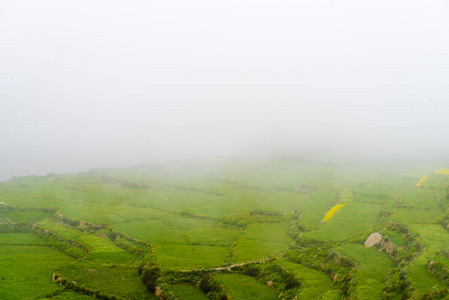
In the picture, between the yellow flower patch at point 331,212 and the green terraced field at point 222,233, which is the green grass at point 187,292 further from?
the yellow flower patch at point 331,212

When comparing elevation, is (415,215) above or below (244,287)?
above

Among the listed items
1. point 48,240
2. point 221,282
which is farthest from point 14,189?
point 221,282

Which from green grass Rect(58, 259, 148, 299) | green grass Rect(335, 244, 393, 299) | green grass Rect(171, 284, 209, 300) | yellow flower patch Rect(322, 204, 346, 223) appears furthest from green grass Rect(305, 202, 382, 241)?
green grass Rect(58, 259, 148, 299)

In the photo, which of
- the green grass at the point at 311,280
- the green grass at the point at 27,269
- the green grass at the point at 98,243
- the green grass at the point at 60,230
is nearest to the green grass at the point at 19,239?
the green grass at the point at 27,269

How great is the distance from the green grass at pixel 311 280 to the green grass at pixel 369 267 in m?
3.74

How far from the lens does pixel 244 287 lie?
37.7 m

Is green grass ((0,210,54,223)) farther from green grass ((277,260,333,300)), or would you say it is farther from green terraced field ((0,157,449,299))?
green grass ((277,260,333,300))

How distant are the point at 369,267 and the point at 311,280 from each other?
653cm

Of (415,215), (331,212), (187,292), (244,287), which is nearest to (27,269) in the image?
(187,292)

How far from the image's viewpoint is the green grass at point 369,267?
1228 inches

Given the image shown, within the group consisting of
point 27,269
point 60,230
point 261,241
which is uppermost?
point 60,230

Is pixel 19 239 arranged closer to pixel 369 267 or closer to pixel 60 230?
pixel 60 230

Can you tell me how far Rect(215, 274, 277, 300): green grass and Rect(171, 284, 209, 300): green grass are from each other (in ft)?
9.50

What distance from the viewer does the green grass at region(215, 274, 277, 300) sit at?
35812 millimetres
